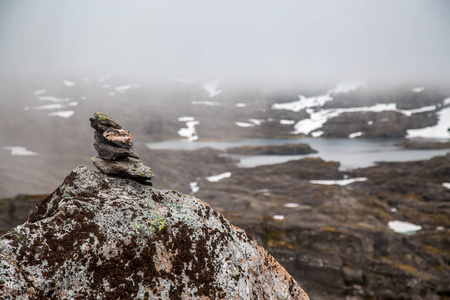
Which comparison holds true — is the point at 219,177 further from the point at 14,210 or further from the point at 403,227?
the point at 14,210

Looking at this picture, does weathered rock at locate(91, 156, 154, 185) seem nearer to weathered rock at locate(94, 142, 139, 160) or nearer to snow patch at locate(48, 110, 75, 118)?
weathered rock at locate(94, 142, 139, 160)


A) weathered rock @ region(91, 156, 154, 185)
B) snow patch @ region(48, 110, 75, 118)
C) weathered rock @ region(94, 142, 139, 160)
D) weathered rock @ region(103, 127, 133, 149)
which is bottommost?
snow patch @ region(48, 110, 75, 118)

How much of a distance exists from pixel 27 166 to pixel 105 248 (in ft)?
323

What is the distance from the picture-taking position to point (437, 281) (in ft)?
143

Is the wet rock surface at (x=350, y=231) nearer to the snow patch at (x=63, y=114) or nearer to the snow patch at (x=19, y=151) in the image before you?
the snow patch at (x=19, y=151)

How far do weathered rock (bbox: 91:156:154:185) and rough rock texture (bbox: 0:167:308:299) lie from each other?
1.09ft

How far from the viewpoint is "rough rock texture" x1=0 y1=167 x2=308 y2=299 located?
8102 mm

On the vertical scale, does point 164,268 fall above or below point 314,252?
above

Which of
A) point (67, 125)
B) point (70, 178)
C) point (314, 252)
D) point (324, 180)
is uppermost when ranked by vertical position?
point (70, 178)

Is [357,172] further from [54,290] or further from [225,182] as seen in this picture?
[54,290]

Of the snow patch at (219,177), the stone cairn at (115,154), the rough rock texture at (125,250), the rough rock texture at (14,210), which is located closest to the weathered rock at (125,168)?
the stone cairn at (115,154)

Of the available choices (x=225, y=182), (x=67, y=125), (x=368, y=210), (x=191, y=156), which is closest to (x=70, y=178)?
(x=368, y=210)

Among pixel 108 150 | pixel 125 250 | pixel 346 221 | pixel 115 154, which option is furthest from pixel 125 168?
pixel 346 221

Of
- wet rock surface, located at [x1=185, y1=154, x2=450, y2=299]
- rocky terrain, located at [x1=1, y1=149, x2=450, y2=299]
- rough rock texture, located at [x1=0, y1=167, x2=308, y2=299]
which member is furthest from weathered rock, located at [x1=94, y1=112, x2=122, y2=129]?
wet rock surface, located at [x1=185, y1=154, x2=450, y2=299]
